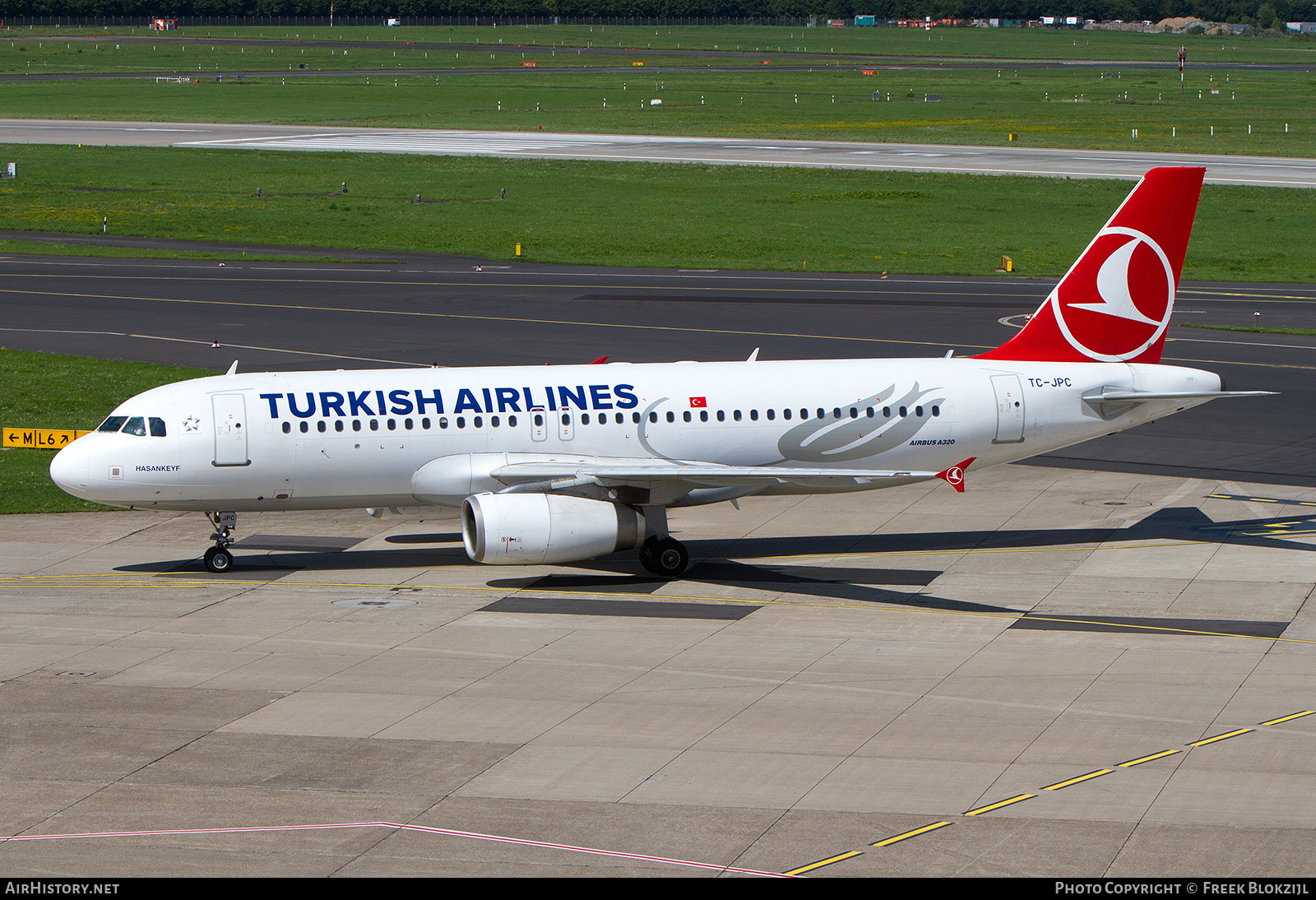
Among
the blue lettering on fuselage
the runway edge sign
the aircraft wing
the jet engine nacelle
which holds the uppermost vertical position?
the blue lettering on fuselage

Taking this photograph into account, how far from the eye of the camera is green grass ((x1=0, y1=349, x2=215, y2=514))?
4097 centimetres

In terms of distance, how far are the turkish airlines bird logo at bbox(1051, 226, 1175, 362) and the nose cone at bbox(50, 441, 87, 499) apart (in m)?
22.6

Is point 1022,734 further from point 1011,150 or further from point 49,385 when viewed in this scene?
point 1011,150

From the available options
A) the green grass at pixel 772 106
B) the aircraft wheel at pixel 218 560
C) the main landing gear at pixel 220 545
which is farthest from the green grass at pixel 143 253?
the green grass at pixel 772 106

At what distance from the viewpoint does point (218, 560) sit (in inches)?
1351

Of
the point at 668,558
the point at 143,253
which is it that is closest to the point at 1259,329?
the point at 668,558

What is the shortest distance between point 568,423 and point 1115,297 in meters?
13.8

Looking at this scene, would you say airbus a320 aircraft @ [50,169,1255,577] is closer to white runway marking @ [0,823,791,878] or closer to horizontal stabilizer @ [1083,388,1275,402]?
horizontal stabilizer @ [1083,388,1275,402]

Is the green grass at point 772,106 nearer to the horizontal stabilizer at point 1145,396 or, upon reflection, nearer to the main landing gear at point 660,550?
the horizontal stabilizer at point 1145,396

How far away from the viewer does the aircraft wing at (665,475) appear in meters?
32.2

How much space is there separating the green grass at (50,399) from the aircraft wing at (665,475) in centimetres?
1411

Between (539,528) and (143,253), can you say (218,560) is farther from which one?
(143,253)

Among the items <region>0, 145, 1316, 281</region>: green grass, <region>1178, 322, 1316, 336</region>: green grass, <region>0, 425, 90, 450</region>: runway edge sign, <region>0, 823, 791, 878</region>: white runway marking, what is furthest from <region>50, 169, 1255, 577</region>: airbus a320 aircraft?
<region>0, 145, 1316, 281</region>: green grass

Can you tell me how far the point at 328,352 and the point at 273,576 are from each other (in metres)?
24.1
